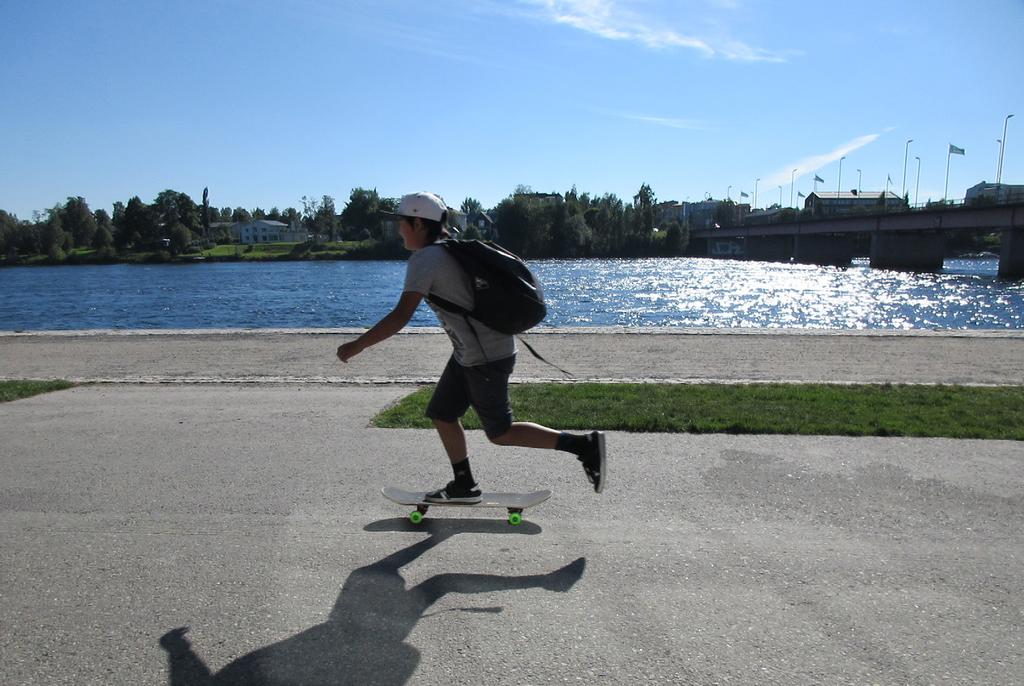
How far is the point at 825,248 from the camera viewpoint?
305 feet

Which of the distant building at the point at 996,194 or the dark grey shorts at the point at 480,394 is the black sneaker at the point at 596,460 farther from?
the distant building at the point at 996,194

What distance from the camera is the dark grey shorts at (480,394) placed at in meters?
3.88

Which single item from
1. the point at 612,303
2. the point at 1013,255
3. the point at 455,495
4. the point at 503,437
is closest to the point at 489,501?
the point at 455,495

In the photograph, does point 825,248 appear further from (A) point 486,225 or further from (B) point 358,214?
(B) point 358,214

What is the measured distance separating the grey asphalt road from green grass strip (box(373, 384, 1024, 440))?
0.38 meters

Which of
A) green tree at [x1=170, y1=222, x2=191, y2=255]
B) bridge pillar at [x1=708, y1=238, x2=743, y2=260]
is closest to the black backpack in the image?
bridge pillar at [x1=708, y1=238, x2=743, y2=260]

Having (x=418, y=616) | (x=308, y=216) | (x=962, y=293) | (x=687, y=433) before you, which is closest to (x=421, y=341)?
(x=687, y=433)

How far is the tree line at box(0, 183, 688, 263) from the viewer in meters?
99.2

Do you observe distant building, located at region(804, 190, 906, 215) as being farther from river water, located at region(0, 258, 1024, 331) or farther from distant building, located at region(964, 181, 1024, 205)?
river water, located at region(0, 258, 1024, 331)

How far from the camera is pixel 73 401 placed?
7.43 m

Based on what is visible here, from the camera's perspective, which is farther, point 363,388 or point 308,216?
point 308,216

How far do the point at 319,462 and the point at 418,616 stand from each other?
239 cm

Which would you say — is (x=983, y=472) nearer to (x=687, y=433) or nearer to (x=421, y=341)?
(x=687, y=433)

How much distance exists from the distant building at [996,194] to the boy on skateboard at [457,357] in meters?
61.6
